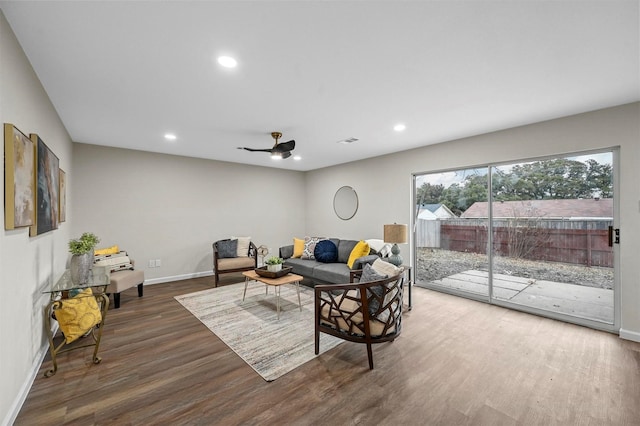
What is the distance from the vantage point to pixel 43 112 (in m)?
2.53

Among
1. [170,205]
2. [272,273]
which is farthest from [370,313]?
[170,205]

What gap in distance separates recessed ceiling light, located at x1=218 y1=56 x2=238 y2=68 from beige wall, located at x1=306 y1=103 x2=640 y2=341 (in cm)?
365

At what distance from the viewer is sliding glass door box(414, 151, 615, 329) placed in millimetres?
3189

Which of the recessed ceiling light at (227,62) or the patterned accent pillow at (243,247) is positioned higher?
the recessed ceiling light at (227,62)

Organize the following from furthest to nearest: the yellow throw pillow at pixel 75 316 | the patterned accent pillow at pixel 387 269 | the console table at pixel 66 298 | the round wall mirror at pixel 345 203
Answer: the round wall mirror at pixel 345 203
the patterned accent pillow at pixel 387 269
the yellow throw pillow at pixel 75 316
the console table at pixel 66 298

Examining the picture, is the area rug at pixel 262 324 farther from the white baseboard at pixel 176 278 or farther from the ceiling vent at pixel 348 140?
the ceiling vent at pixel 348 140

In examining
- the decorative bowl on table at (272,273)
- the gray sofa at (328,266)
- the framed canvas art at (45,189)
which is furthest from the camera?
the gray sofa at (328,266)

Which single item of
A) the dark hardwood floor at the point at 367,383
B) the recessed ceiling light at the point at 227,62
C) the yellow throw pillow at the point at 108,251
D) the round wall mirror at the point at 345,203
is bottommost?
the dark hardwood floor at the point at 367,383

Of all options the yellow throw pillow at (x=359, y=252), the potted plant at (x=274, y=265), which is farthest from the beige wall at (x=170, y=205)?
the yellow throw pillow at (x=359, y=252)

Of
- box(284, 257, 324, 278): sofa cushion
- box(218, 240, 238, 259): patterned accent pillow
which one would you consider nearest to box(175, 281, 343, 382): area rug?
box(284, 257, 324, 278): sofa cushion

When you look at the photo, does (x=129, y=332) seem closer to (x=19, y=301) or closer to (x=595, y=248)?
(x=19, y=301)

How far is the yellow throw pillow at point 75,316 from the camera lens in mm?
2459

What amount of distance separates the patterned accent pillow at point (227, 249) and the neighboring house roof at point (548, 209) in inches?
172

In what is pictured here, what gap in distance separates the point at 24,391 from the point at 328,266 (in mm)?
3497
